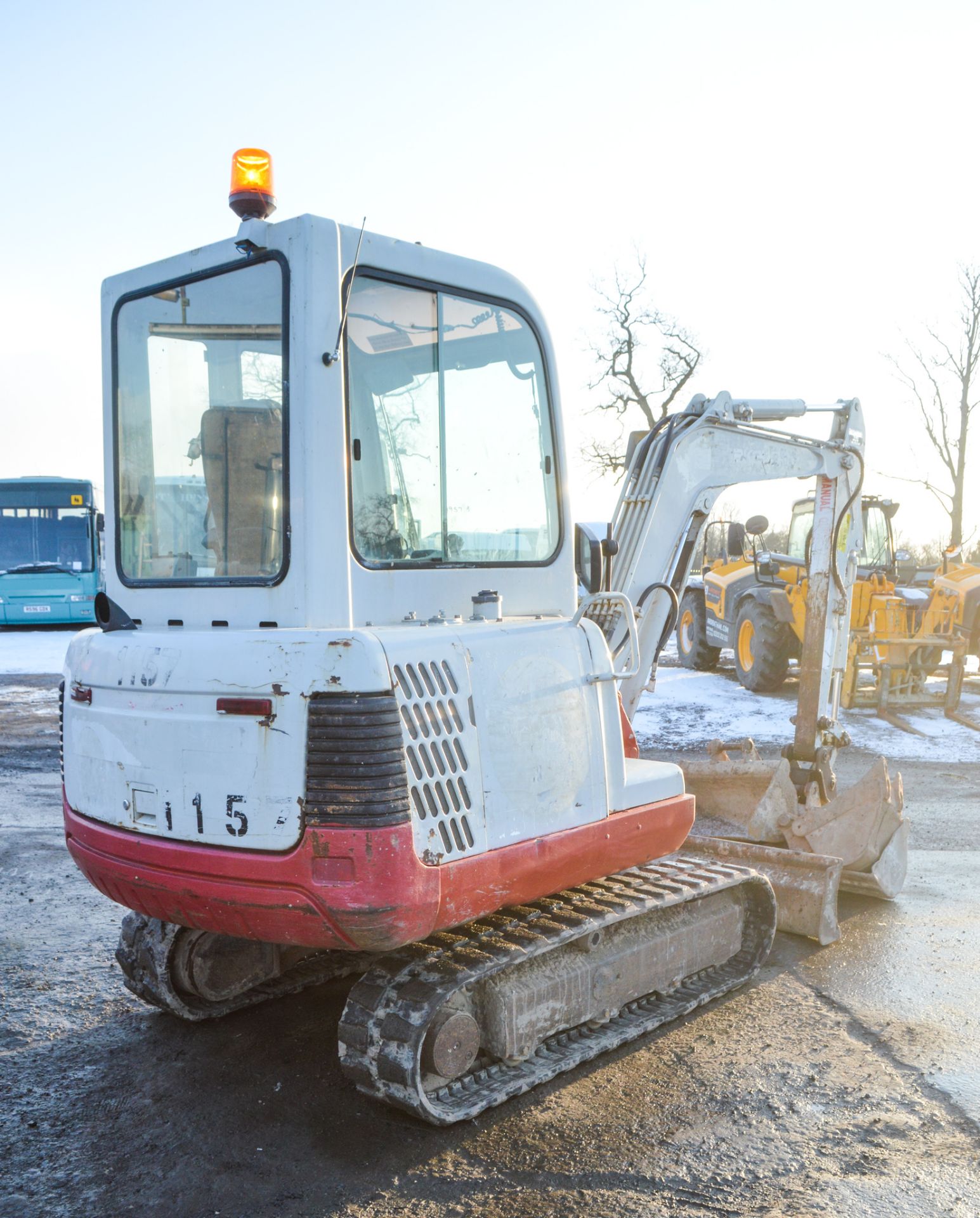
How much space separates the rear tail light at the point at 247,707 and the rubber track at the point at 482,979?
100 centimetres

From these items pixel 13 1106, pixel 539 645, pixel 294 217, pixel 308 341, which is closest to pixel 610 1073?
pixel 539 645

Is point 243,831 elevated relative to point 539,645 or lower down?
lower down

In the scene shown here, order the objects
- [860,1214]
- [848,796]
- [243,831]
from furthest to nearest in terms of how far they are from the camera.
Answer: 1. [848,796]
2. [243,831]
3. [860,1214]

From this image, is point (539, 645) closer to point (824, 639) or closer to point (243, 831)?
point (243, 831)

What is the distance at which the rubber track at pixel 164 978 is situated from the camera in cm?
412

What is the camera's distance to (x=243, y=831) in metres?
3.17

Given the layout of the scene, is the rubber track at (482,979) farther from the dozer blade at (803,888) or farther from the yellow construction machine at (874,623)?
the yellow construction machine at (874,623)

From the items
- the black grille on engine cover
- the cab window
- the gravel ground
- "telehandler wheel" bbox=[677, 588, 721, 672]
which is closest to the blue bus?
"telehandler wheel" bbox=[677, 588, 721, 672]

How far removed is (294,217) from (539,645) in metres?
1.54

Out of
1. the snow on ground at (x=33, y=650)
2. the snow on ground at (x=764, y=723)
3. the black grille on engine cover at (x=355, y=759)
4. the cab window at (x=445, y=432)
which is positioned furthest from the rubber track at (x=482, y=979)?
the snow on ground at (x=33, y=650)

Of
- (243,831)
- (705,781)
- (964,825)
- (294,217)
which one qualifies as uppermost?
(294,217)

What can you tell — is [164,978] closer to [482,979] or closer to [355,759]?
[482,979]

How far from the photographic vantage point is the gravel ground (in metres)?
3.06

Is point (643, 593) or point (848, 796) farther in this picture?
point (848, 796)
